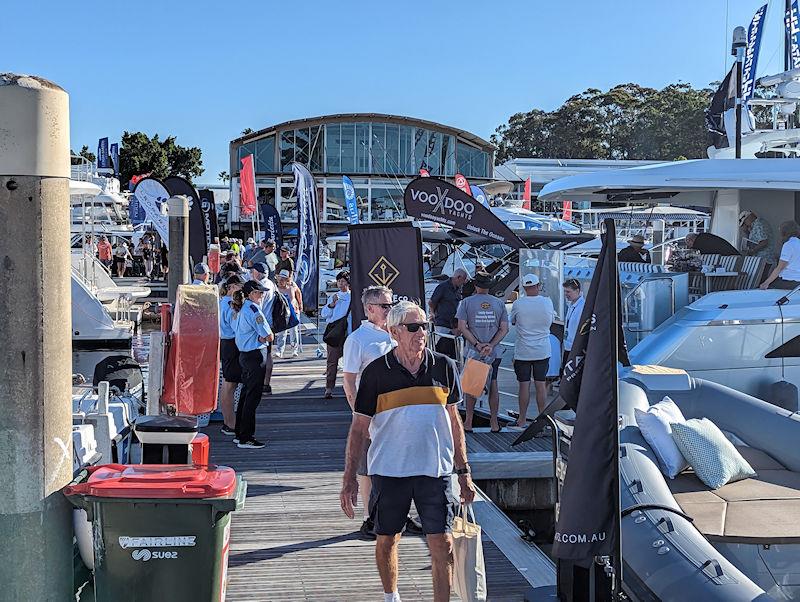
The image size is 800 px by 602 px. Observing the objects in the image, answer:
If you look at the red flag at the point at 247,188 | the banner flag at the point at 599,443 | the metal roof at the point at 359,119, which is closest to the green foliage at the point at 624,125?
the metal roof at the point at 359,119

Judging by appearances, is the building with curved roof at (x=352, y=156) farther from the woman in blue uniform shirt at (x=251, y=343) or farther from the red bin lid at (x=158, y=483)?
the red bin lid at (x=158, y=483)

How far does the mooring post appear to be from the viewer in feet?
11.8

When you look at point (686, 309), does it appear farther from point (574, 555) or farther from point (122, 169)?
point (122, 169)

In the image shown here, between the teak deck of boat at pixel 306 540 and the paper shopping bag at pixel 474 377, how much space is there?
42.7 inches

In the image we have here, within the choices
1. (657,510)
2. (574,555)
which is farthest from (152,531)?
(657,510)

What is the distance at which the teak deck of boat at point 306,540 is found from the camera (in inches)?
234

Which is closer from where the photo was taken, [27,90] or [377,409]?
[27,90]

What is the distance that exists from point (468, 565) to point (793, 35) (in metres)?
14.2

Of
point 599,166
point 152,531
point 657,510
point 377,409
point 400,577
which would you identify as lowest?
point 400,577

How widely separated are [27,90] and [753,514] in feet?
18.0

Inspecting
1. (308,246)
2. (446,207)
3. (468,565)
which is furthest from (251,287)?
(308,246)

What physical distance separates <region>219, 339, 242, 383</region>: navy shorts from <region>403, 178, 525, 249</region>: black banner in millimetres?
3576

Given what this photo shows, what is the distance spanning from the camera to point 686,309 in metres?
10.4

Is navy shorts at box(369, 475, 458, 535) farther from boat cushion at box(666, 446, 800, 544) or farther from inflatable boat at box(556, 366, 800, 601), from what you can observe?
boat cushion at box(666, 446, 800, 544)
